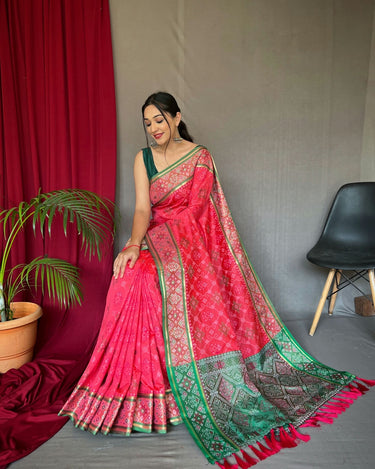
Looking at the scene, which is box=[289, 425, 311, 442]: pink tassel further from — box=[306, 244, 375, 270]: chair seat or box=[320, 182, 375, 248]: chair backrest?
box=[320, 182, 375, 248]: chair backrest

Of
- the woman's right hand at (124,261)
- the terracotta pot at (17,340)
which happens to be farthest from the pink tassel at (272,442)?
the terracotta pot at (17,340)

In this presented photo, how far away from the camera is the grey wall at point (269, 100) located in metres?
2.61

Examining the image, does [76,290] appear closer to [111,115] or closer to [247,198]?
[111,115]

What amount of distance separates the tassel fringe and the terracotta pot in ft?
3.83

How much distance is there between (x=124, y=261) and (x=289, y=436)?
966 millimetres

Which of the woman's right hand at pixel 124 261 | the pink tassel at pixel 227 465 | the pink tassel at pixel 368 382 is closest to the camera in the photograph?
the pink tassel at pixel 227 465

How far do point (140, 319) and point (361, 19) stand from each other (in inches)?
100

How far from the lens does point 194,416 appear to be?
164 centimetres

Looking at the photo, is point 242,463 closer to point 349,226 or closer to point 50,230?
point 50,230

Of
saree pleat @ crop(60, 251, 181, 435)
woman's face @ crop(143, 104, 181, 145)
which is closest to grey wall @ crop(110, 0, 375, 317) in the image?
woman's face @ crop(143, 104, 181, 145)

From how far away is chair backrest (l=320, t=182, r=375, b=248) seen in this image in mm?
2732

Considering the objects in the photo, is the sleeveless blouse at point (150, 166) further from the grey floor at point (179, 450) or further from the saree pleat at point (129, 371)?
the grey floor at point (179, 450)

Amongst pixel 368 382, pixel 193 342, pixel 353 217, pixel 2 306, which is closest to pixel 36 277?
pixel 2 306

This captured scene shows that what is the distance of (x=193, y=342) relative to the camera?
1768mm
